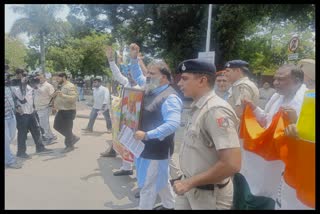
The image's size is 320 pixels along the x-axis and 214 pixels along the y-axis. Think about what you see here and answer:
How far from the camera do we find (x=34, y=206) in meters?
1.17

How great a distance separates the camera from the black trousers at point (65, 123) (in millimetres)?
1466

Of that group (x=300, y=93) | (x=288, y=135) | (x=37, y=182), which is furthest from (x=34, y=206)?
(x=300, y=93)

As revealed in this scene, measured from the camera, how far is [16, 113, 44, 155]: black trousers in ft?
4.09

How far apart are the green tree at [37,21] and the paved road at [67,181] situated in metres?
0.40

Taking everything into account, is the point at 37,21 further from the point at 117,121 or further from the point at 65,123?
the point at 117,121

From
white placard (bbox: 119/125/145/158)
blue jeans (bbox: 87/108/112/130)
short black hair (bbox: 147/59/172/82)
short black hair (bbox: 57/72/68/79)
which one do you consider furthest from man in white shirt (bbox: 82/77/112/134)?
short black hair (bbox: 147/59/172/82)

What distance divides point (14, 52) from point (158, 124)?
1.14m

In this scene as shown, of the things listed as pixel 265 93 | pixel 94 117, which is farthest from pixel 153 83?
pixel 265 93

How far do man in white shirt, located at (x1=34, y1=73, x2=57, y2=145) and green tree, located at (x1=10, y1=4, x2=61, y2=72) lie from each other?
0.46 feet

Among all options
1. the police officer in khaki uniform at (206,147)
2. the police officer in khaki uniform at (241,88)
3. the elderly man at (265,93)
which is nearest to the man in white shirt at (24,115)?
the police officer in khaki uniform at (206,147)

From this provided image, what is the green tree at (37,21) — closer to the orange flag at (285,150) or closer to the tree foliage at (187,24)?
the tree foliage at (187,24)

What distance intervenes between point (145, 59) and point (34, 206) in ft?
3.32

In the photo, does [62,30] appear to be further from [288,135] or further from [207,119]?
[288,135]

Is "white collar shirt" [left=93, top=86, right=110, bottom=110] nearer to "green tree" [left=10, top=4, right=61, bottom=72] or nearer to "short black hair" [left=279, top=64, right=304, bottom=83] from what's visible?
"green tree" [left=10, top=4, right=61, bottom=72]
